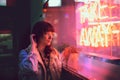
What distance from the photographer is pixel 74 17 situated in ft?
19.4

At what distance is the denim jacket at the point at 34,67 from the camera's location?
3477 mm

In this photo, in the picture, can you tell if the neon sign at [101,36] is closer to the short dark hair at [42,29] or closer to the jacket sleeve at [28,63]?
the short dark hair at [42,29]

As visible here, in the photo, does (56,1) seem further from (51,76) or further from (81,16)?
(51,76)

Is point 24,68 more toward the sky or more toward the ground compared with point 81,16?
more toward the ground

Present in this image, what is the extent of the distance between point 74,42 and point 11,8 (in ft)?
35.8

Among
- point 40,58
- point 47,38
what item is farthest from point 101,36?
point 40,58

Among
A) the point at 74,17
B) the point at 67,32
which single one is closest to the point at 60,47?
the point at 67,32

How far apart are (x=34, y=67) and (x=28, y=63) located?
8 cm

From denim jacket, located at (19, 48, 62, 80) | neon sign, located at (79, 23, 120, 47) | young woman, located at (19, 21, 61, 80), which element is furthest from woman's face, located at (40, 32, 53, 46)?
neon sign, located at (79, 23, 120, 47)

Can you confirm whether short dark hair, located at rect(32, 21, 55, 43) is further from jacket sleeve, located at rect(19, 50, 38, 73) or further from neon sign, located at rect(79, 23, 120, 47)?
neon sign, located at rect(79, 23, 120, 47)

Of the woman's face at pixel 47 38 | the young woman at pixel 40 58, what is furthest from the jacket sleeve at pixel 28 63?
the woman's face at pixel 47 38

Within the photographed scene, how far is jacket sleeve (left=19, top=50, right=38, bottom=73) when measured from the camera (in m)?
3.47

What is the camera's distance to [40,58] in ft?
11.8

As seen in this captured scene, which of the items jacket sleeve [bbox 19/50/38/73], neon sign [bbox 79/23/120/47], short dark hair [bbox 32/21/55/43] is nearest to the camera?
jacket sleeve [bbox 19/50/38/73]
